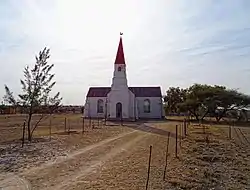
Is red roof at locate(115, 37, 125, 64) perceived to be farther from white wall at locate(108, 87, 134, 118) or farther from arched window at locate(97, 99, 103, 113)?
arched window at locate(97, 99, 103, 113)

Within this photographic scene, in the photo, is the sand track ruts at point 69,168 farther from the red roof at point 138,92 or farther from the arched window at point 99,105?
the red roof at point 138,92

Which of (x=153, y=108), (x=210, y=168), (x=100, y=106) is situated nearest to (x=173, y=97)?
(x=153, y=108)

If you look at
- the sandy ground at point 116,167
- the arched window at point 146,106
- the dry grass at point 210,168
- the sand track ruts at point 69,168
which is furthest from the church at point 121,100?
the sand track ruts at point 69,168

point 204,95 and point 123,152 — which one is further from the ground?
point 204,95

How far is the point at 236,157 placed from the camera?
18422 mm

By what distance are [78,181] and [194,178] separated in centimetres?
424

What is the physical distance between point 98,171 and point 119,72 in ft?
135

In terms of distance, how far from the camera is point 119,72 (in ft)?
176

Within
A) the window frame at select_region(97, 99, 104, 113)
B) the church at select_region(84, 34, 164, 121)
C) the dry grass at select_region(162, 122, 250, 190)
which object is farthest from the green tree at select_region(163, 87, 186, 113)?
the dry grass at select_region(162, 122, 250, 190)

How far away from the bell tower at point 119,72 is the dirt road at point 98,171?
116 feet

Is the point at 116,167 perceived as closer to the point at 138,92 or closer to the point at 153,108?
the point at 153,108

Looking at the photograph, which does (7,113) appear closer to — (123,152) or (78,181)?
(123,152)

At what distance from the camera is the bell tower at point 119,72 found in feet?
175

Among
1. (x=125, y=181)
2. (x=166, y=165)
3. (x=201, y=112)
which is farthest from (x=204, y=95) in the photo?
(x=125, y=181)
